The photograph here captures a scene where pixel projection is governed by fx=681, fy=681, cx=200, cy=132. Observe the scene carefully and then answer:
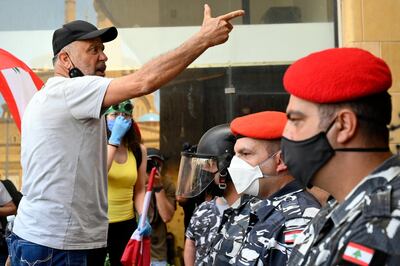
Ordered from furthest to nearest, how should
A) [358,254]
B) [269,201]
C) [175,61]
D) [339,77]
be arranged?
1. [269,201]
2. [175,61]
3. [339,77]
4. [358,254]

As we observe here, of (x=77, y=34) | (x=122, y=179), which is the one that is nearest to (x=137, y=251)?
(x=122, y=179)

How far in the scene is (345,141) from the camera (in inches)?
76.8

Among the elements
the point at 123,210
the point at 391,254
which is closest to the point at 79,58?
the point at 123,210

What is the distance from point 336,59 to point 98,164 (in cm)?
175

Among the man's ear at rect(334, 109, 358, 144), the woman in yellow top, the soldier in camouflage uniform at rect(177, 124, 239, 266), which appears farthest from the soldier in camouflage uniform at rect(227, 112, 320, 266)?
the woman in yellow top

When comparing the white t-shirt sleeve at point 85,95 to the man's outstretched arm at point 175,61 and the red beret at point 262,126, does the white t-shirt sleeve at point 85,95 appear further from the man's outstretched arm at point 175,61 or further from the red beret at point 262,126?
the red beret at point 262,126

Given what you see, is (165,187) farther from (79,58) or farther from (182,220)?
(79,58)

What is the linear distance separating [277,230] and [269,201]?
0.97 feet

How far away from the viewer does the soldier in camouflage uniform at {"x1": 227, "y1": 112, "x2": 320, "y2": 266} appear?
288 centimetres

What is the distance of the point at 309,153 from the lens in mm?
2031

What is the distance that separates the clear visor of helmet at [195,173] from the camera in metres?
4.39

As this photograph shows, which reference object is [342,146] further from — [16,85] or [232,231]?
[16,85]

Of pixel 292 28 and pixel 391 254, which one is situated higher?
pixel 292 28

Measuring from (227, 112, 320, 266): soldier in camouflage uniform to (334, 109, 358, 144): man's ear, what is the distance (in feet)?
3.05
